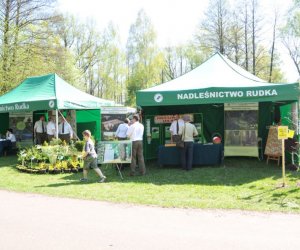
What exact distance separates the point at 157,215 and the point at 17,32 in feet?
75.3

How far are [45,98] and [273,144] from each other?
8.48m

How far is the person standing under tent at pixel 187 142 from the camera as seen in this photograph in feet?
39.4

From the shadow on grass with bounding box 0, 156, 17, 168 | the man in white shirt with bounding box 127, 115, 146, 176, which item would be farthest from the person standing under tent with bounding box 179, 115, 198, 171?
the shadow on grass with bounding box 0, 156, 17, 168

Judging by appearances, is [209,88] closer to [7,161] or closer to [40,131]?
[40,131]

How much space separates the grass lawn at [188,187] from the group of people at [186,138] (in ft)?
1.22

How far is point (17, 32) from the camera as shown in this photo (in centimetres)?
2680

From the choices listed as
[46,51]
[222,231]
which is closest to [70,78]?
[46,51]

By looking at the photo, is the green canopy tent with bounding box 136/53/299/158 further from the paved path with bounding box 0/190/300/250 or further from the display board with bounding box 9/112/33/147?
the display board with bounding box 9/112/33/147

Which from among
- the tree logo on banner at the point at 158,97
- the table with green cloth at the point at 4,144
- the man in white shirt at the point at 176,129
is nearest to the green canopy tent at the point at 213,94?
the tree logo on banner at the point at 158,97

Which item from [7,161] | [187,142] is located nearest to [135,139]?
[187,142]

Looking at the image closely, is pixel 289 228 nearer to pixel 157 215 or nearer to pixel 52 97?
pixel 157 215

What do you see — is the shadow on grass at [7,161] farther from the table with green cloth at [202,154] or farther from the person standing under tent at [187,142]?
the person standing under tent at [187,142]

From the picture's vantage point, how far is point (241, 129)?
1441cm

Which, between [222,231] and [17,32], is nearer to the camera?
[222,231]
